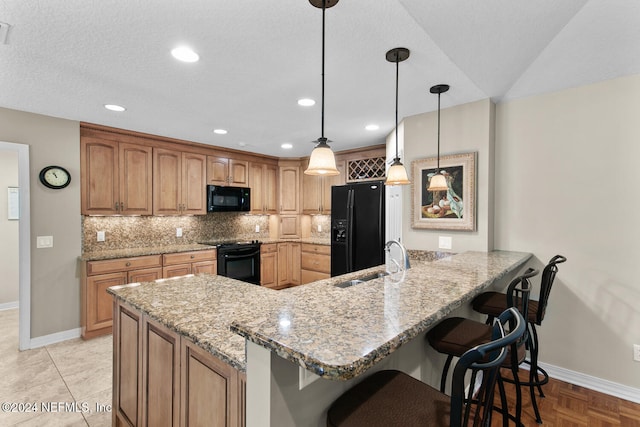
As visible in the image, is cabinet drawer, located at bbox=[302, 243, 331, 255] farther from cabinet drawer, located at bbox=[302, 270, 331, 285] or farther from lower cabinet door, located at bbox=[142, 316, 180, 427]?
lower cabinet door, located at bbox=[142, 316, 180, 427]

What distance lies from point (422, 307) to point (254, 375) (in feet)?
2.01

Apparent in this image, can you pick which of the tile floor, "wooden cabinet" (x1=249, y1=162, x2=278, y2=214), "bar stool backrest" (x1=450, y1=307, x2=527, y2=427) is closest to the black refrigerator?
"wooden cabinet" (x1=249, y1=162, x2=278, y2=214)

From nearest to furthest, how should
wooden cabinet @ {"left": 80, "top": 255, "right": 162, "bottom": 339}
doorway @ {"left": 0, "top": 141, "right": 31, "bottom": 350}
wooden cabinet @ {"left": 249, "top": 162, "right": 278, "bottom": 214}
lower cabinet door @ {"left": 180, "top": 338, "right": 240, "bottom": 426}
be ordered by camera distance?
lower cabinet door @ {"left": 180, "top": 338, "right": 240, "bottom": 426} → doorway @ {"left": 0, "top": 141, "right": 31, "bottom": 350} → wooden cabinet @ {"left": 80, "top": 255, "right": 162, "bottom": 339} → wooden cabinet @ {"left": 249, "top": 162, "right": 278, "bottom": 214}

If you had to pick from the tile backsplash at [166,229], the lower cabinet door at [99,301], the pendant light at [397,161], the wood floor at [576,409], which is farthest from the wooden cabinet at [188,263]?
the wood floor at [576,409]

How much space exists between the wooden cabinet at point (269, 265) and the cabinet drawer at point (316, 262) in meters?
0.49

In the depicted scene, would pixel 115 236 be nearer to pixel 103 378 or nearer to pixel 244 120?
pixel 103 378

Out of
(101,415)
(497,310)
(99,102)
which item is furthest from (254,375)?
(99,102)

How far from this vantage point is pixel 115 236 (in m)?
3.83

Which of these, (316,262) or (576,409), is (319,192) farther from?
(576,409)

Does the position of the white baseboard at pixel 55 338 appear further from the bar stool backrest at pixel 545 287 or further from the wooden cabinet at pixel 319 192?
the bar stool backrest at pixel 545 287

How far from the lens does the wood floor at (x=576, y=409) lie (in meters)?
2.02

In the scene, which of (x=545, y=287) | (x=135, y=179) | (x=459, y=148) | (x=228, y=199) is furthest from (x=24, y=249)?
(x=545, y=287)

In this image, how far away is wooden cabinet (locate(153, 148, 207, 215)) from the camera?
4012 mm

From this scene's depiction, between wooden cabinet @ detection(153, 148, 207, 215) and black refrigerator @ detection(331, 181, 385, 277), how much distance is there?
77.7 inches
